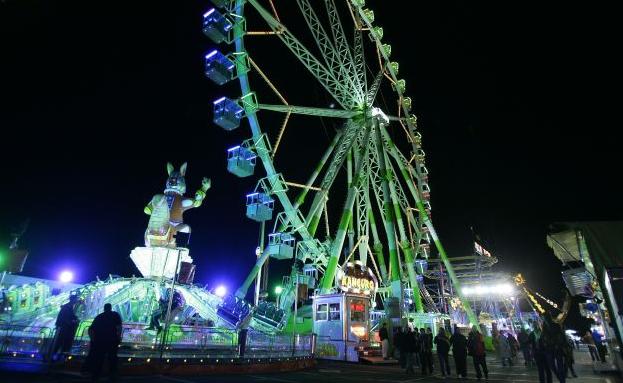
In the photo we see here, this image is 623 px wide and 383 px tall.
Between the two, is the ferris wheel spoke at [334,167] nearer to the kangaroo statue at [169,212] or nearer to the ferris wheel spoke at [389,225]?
the ferris wheel spoke at [389,225]

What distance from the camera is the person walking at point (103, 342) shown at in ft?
23.5

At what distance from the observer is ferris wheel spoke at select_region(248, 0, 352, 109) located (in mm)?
21594

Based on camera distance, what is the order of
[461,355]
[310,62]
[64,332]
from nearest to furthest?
[64,332] < [461,355] < [310,62]

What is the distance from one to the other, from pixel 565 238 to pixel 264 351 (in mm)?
9335

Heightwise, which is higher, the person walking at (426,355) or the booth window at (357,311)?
the booth window at (357,311)

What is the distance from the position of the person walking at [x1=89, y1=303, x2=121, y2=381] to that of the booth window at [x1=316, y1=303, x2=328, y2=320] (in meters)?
12.1

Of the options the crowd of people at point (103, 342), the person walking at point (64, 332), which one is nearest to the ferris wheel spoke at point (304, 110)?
the person walking at point (64, 332)

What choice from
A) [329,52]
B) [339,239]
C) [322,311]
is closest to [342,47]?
[329,52]

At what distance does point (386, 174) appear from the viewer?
2503cm

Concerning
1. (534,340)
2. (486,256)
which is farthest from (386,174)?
(486,256)

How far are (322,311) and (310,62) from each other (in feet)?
50.5

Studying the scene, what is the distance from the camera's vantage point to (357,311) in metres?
18.0

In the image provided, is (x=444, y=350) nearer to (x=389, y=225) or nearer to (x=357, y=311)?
(x=357, y=311)

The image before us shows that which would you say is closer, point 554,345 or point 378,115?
point 554,345
